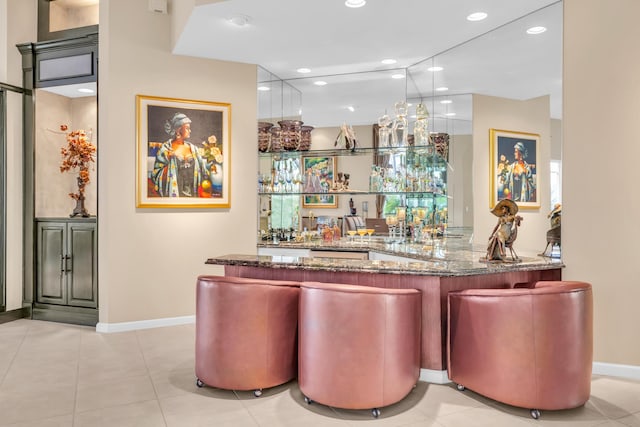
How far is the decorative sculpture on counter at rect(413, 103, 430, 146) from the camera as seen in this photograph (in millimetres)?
4887

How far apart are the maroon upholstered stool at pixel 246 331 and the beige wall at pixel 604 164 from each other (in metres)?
2.16

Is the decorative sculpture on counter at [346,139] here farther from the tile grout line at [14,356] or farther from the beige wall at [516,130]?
the tile grout line at [14,356]

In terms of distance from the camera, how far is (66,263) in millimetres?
4945

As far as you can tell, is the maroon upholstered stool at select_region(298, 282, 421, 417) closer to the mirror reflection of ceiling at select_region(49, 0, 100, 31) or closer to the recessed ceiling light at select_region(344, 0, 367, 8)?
the recessed ceiling light at select_region(344, 0, 367, 8)

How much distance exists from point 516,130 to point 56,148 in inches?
192

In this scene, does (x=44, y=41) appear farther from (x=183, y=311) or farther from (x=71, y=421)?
(x=71, y=421)

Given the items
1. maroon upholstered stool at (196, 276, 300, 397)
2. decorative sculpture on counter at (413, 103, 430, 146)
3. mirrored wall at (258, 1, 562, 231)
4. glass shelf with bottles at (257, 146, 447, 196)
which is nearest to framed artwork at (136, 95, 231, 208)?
glass shelf with bottles at (257, 146, 447, 196)

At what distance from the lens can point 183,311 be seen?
4941 mm

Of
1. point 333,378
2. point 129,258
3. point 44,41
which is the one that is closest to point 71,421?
point 333,378

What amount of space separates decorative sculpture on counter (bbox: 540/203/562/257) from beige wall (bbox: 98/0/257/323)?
2996mm

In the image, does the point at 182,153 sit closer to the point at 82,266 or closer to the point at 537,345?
the point at 82,266

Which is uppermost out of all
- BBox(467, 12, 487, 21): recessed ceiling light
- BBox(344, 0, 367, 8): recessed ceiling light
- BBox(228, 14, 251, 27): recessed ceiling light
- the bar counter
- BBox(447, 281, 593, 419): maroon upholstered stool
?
BBox(228, 14, 251, 27): recessed ceiling light

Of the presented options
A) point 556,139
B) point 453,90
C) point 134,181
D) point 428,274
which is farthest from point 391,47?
point 134,181

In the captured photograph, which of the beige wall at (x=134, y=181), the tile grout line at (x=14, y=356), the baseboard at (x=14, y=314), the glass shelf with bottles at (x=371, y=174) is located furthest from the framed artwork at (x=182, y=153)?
the baseboard at (x=14, y=314)
